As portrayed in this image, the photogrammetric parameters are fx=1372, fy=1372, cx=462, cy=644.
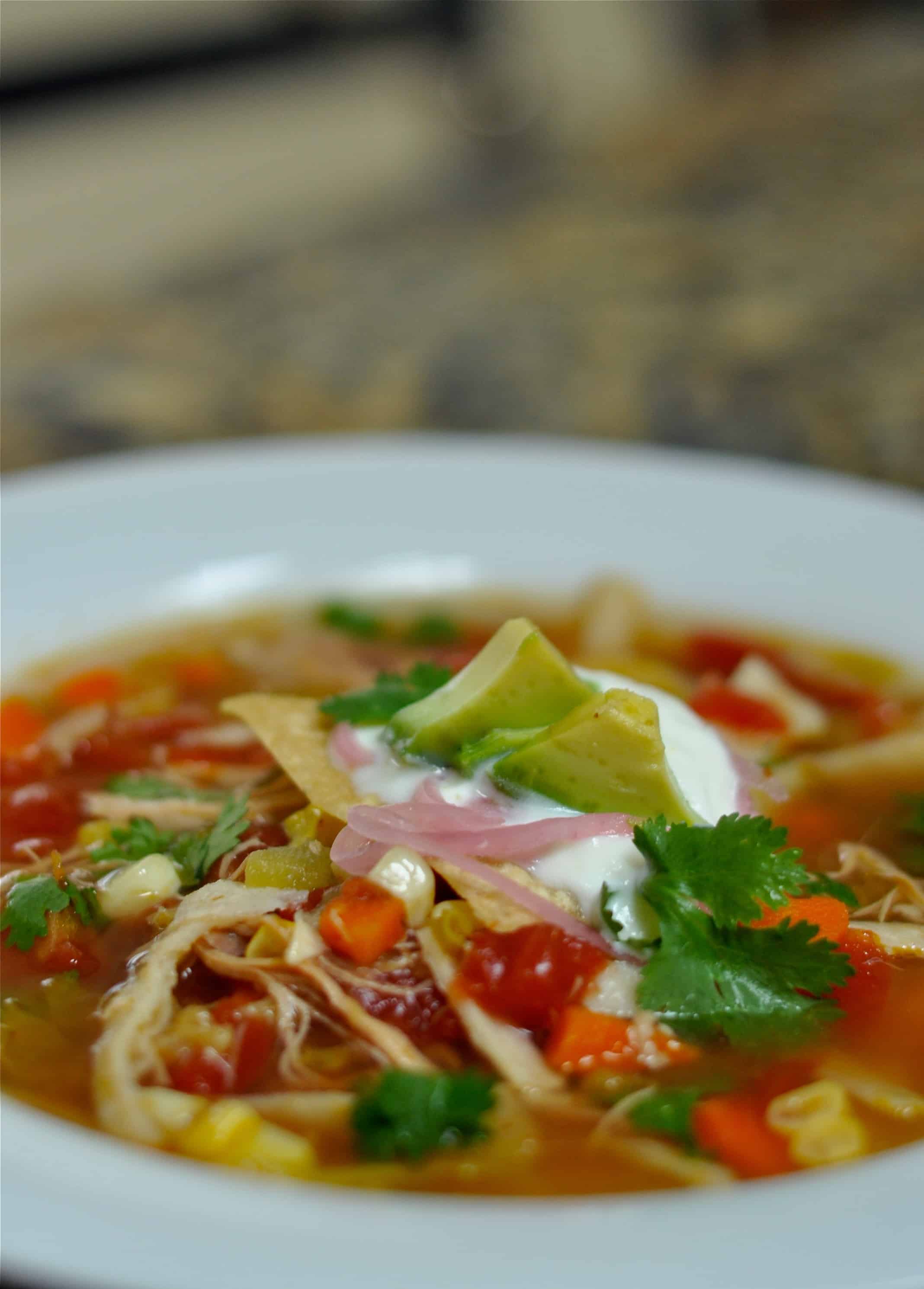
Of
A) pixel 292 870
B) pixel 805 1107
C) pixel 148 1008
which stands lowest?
pixel 805 1107

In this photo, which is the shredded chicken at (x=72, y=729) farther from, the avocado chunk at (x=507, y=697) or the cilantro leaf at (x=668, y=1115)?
the cilantro leaf at (x=668, y=1115)

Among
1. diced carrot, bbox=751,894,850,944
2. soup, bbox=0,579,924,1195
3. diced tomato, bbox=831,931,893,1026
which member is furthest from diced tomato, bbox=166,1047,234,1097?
diced tomato, bbox=831,931,893,1026

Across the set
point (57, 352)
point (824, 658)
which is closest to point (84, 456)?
point (57, 352)

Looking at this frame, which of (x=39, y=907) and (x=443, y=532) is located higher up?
(x=443, y=532)

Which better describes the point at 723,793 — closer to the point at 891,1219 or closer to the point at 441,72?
the point at 891,1219

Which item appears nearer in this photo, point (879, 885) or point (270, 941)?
point (270, 941)

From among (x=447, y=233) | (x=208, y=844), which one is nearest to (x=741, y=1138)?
(x=208, y=844)

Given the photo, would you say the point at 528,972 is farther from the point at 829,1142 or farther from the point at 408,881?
the point at 829,1142
